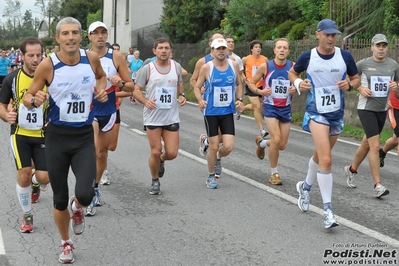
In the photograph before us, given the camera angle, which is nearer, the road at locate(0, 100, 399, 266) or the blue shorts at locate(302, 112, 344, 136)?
the road at locate(0, 100, 399, 266)

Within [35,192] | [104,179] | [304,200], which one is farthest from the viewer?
[104,179]

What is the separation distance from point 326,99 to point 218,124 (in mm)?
2241

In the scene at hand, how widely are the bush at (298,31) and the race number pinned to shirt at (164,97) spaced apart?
1903 centimetres

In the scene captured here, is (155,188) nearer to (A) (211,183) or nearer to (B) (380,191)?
(A) (211,183)

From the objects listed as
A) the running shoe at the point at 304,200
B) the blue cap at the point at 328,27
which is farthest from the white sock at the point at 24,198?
the blue cap at the point at 328,27

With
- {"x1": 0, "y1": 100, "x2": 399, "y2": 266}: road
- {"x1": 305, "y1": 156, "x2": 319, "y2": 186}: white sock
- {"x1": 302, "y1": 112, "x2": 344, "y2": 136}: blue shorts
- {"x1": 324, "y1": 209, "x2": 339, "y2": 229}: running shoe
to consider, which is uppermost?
{"x1": 302, "y1": 112, "x2": 344, "y2": 136}: blue shorts

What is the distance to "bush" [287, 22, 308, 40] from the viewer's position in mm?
27553

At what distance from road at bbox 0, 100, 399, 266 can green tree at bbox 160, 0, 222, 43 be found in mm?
29122

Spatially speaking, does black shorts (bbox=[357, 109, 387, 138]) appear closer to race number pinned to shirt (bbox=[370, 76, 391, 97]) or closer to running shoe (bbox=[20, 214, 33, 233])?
race number pinned to shirt (bbox=[370, 76, 391, 97])

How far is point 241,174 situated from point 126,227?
349 cm

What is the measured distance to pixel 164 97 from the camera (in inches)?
361

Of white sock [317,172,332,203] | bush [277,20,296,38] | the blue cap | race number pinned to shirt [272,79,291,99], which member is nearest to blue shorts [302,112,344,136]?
white sock [317,172,332,203]

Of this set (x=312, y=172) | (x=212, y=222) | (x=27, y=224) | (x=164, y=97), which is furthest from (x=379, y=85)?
(x=27, y=224)

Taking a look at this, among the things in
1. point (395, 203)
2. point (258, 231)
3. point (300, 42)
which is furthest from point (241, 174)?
point (300, 42)
